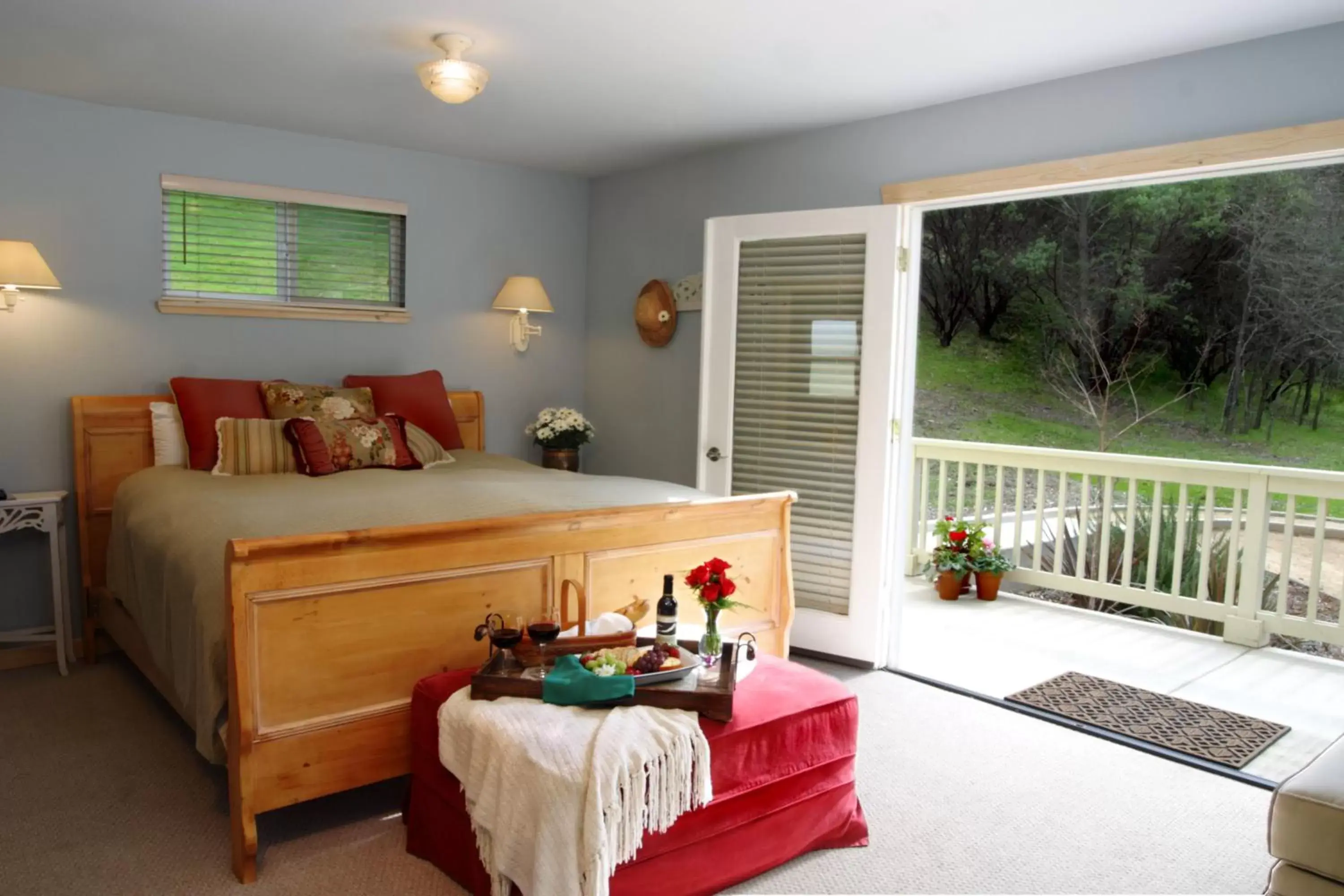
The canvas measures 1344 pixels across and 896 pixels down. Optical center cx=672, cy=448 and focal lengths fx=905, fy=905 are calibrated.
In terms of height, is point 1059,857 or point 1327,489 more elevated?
point 1327,489

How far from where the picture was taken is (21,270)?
3.49 m

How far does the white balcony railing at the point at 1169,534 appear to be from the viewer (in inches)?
169

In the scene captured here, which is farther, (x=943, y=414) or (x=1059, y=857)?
(x=943, y=414)

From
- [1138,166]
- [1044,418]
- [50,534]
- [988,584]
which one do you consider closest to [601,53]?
[1138,166]

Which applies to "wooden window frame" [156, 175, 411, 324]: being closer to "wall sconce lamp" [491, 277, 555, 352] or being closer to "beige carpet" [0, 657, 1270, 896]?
"wall sconce lamp" [491, 277, 555, 352]

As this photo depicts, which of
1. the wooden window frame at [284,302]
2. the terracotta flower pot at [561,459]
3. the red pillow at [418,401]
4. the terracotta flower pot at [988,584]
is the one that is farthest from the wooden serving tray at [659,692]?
the terracotta flower pot at [988,584]

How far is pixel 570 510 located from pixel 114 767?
5.29ft

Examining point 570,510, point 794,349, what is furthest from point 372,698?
point 794,349

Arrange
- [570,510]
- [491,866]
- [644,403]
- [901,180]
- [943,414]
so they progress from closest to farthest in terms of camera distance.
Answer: [491,866], [570,510], [901,180], [644,403], [943,414]

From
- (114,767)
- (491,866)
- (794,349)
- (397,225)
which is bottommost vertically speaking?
(114,767)

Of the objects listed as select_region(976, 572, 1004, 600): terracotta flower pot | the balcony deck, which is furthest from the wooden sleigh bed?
select_region(976, 572, 1004, 600): terracotta flower pot

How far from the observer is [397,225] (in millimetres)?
4691

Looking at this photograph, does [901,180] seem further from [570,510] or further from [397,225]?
[397,225]

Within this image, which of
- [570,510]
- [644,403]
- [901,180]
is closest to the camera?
[570,510]
